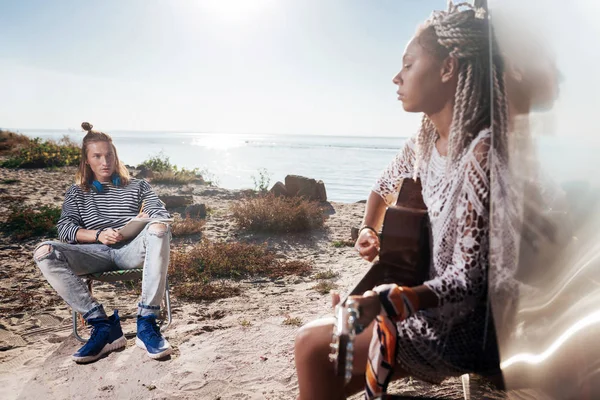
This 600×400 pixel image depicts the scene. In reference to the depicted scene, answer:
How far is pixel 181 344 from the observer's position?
12.8 ft

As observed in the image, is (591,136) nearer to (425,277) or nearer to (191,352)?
(425,277)

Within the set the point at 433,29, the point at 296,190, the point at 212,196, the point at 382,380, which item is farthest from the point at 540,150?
the point at 212,196

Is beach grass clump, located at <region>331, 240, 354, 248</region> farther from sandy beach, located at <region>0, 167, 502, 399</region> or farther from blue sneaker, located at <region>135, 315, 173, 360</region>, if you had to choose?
blue sneaker, located at <region>135, 315, 173, 360</region>

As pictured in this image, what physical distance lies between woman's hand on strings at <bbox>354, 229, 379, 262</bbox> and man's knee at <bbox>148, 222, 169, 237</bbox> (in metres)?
2.19

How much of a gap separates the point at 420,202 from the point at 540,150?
611 mm

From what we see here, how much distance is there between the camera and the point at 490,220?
1234 mm

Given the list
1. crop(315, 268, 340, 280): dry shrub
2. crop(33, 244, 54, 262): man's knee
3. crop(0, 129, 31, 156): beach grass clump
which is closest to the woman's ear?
crop(33, 244, 54, 262): man's knee

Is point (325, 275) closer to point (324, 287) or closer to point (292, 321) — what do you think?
point (324, 287)

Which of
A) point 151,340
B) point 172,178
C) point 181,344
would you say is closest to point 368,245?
point 151,340

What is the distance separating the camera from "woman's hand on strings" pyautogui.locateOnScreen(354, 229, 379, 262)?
1822 millimetres

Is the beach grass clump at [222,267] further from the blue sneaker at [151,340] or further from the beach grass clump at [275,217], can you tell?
the blue sneaker at [151,340]

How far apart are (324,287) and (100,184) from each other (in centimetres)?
270

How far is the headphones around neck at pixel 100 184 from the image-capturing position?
400cm

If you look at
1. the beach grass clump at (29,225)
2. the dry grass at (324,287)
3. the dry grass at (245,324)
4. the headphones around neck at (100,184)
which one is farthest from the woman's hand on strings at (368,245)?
the beach grass clump at (29,225)
